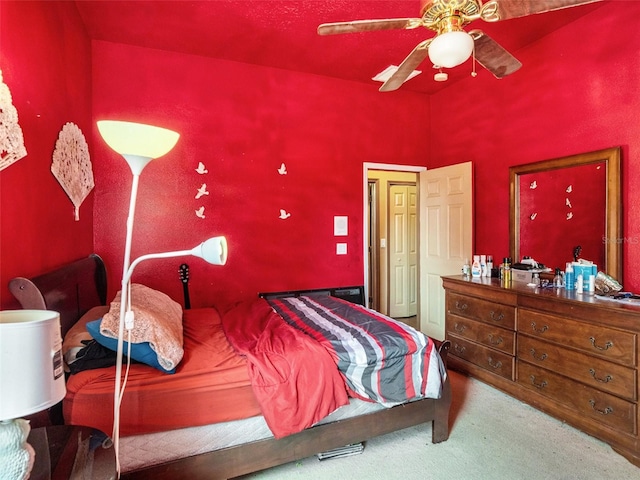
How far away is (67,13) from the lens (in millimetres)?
2361

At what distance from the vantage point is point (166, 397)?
5.43 feet

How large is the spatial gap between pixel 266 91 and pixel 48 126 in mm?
2092

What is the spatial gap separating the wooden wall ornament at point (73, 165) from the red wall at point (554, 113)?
3.50 metres

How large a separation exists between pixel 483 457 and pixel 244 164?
2.97 meters

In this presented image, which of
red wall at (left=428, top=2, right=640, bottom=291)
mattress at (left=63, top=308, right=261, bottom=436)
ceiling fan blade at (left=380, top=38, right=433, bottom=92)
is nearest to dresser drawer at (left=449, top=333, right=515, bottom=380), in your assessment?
red wall at (left=428, top=2, right=640, bottom=291)

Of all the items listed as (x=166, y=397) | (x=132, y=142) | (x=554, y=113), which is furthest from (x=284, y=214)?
(x=554, y=113)

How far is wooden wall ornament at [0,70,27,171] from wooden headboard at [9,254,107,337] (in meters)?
0.49

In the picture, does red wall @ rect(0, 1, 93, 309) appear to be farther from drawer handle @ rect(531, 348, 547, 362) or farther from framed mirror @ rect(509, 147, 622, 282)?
framed mirror @ rect(509, 147, 622, 282)

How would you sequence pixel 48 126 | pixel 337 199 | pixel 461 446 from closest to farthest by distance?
pixel 48 126 → pixel 461 446 → pixel 337 199

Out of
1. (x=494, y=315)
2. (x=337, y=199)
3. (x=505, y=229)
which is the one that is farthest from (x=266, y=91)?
(x=494, y=315)

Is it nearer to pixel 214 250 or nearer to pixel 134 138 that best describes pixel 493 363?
pixel 214 250

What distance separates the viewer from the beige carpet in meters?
1.97

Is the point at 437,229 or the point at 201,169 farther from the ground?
the point at 201,169

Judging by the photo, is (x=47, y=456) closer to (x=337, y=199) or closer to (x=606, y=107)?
(x=337, y=199)
